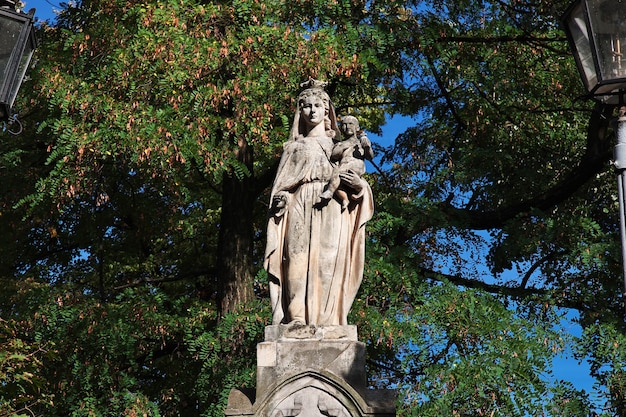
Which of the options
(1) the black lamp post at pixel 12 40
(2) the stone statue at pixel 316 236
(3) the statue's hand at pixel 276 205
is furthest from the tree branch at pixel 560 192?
(1) the black lamp post at pixel 12 40

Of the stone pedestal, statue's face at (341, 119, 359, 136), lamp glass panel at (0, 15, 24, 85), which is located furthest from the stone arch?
lamp glass panel at (0, 15, 24, 85)

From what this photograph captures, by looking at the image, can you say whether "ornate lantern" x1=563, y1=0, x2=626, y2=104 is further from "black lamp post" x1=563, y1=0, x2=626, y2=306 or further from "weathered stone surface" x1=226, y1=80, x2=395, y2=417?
"weathered stone surface" x1=226, y1=80, x2=395, y2=417

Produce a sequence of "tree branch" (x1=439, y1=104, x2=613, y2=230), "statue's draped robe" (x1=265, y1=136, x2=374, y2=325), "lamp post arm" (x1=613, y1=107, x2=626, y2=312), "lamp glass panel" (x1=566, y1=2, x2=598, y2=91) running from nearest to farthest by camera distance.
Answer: "lamp post arm" (x1=613, y1=107, x2=626, y2=312)
"lamp glass panel" (x1=566, y1=2, x2=598, y2=91)
"statue's draped robe" (x1=265, y1=136, x2=374, y2=325)
"tree branch" (x1=439, y1=104, x2=613, y2=230)

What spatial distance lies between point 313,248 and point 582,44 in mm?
2787

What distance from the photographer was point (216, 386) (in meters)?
13.5

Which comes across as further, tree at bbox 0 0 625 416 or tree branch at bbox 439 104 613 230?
tree branch at bbox 439 104 613 230

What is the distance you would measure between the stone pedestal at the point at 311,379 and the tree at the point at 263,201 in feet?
16.5

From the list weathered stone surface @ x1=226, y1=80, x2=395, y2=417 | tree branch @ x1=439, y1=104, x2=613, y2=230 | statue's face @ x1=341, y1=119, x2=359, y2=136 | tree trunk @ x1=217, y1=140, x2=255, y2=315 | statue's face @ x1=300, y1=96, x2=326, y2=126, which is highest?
tree branch @ x1=439, y1=104, x2=613, y2=230

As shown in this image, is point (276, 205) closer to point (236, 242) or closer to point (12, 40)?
point (12, 40)

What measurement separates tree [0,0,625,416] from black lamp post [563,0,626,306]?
22.4 ft

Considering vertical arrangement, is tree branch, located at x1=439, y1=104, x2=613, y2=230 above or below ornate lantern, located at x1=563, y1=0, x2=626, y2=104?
above

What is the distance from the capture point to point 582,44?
6.38m

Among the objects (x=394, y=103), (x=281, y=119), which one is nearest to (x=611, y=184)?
(x=394, y=103)

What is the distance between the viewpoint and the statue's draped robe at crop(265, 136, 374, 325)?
26.8ft
